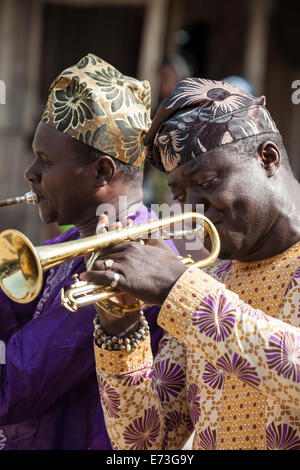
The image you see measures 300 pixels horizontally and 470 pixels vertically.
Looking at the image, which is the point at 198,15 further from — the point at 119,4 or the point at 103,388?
the point at 103,388

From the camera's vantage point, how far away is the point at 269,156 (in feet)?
8.83

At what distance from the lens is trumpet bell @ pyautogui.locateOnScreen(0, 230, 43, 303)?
7.99ft

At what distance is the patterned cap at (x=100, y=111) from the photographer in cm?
335

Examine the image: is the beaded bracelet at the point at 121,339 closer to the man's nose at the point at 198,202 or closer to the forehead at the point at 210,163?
the man's nose at the point at 198,202

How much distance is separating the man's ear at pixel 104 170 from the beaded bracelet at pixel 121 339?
891 mm

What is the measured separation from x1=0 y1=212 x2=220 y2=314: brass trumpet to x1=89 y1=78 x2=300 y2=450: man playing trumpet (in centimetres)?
6

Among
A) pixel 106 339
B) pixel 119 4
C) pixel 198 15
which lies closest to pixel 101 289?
pixel 106 339

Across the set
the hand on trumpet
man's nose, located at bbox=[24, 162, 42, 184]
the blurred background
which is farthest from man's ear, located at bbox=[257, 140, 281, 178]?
the blurred background

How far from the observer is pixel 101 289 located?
2328 mm

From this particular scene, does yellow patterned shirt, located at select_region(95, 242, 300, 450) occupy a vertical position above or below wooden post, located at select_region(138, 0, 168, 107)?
below

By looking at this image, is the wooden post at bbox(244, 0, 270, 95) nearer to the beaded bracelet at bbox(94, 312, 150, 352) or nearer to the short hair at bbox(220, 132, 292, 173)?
the short hair at bbox(220, 132, 292, 173)

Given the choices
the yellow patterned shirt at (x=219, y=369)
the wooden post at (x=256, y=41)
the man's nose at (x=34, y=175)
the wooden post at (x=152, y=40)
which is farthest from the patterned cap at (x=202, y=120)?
the wooden post at (x=256, y=41)

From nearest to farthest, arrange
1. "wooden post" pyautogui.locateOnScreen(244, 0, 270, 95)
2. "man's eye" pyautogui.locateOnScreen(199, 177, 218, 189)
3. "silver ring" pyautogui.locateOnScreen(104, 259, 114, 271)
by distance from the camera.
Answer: "silver ring" pyautogui.locateOnScreen(104, 259, 114, 271)
"man's eye" pyautogui.locateOnScreen(199, 177, 218, 189)
"wooden post" pyautogui.locateOnScreen(244, 0, 270, 95)
